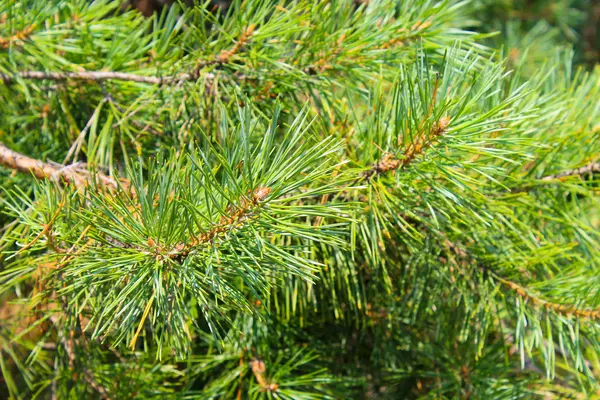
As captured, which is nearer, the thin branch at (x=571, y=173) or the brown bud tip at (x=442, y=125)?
the brown bud tip at (x=442, y=125)

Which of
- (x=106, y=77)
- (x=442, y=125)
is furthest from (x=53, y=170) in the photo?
(x=442, y=125)

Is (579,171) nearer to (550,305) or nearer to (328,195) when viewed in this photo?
(550,305)

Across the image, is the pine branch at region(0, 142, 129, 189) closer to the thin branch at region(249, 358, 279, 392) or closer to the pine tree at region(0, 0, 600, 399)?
the pine tree at region(0, 0, 600, 399)

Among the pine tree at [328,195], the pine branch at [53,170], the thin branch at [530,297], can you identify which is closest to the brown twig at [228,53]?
the pine tree at [328,195]

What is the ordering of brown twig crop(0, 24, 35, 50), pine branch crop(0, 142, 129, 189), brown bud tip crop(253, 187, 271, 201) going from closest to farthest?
1. brown bud tip crop(253, 187, 271, 201)
2. pine branch crop(0, 142, 129, 189)
3. brown twig crop(0, 24, 35, 50)

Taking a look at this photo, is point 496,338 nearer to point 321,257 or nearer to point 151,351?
point 321,257

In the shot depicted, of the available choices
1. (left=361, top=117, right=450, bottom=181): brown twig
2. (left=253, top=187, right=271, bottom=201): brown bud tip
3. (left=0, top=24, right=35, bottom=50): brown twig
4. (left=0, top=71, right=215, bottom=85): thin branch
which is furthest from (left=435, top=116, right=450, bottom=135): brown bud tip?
(left=0, top=24, right=35, bottom=50): brown twig

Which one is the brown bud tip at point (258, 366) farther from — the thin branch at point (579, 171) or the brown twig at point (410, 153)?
the thin branch at point (579, 171)

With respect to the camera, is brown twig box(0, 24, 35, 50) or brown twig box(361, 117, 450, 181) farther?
brown twig box(0, 24, 35, 50)
